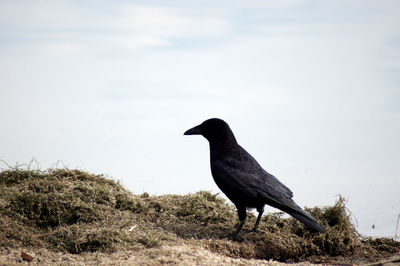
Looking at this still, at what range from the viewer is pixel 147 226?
7352 millimetres

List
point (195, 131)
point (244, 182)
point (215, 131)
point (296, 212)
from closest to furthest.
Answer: point (296, 212), point (244, 182), point (215, 131), point (195, 131)

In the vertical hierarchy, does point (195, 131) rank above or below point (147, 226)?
above

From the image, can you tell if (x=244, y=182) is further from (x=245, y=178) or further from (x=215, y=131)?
(x=215, y=131)

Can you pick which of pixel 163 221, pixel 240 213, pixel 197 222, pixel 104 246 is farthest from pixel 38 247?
pixel 240 213

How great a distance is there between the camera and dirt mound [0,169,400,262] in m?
6.77

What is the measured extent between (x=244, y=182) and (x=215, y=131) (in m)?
1.04

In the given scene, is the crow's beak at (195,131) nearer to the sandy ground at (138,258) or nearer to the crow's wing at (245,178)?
the crow's wing at (245,178)

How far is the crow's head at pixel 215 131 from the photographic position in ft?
25.8

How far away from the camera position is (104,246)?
6516 millimetres

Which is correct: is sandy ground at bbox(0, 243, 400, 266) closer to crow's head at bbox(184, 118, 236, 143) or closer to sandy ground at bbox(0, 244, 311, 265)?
sandy ground at bbox(0, 244, 311, 265)

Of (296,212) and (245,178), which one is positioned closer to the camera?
(296,212)

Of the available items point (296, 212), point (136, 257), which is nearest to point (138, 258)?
point (136, 257)

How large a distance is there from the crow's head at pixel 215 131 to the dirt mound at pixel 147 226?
1.18 metres

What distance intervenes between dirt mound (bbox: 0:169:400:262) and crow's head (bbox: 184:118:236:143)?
118 centimetres
